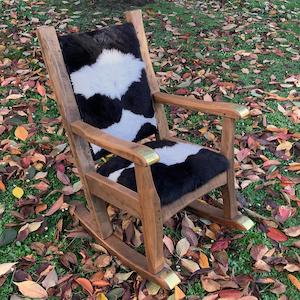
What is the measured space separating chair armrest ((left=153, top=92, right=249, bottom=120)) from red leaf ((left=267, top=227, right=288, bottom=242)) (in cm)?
72

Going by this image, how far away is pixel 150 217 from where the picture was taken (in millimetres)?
1810

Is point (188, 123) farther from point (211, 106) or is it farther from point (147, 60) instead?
point (211, 106)

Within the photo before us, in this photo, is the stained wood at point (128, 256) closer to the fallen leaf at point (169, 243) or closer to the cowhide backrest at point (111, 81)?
the fallen leaf at point (169, 243)

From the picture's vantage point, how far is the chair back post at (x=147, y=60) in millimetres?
2355

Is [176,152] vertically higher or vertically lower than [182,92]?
higher

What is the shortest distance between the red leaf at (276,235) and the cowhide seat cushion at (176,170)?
0.54 metres

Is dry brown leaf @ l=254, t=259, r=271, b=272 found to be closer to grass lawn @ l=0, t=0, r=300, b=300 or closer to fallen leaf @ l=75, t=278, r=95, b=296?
grass lawn @ l=0, t=0, r=300, b=300

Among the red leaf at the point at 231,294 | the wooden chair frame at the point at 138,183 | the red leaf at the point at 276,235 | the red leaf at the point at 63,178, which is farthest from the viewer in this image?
the red leaf at the point at 63,178

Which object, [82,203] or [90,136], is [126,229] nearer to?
[82,203]

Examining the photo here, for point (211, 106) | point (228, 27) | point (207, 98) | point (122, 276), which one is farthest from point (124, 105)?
point (228, 27)

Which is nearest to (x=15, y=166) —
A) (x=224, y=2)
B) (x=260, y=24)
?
(x=260, y=24)

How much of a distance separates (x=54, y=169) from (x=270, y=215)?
1387mm

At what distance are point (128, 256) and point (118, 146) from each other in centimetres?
66

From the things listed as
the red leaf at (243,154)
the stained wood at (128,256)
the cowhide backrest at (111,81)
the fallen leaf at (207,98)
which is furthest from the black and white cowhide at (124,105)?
the fallen leaf at (207,98)
